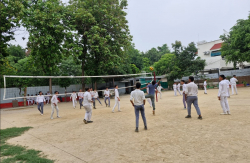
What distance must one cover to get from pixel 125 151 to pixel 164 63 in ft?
132

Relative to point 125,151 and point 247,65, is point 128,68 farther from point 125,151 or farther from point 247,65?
point 125,151

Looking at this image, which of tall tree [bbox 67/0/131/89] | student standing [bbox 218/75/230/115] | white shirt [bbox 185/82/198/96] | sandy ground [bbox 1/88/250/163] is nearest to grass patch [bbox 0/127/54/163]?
sandy ground [bbox 1/88/250/163]

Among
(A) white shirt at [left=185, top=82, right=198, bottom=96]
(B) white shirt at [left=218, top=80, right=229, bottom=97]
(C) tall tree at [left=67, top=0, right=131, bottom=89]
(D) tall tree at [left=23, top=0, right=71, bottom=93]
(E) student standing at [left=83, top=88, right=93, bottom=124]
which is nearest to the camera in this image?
(A) white shirt at [left=185, top=82, right=198, bottom=96]

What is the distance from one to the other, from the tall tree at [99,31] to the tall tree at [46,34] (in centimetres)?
170

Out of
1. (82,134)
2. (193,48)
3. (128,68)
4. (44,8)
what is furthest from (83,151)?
(193,48)

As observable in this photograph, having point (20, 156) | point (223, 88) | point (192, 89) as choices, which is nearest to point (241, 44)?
point (223, 88)

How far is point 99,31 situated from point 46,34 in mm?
6247

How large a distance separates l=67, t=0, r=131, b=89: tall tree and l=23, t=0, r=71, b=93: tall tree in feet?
5.58

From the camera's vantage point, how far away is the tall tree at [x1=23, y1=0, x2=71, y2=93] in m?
16.5

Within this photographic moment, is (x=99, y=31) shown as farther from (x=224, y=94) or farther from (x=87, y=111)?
(x=224, y=94)

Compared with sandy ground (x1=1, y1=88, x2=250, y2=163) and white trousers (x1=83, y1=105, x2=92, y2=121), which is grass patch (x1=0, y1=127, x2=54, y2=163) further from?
white trousers (x1=83, y1=105, x2=92, y2=121)

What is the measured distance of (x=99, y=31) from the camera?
2120 cm

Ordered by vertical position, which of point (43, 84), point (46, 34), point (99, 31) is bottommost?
point (43, 84)

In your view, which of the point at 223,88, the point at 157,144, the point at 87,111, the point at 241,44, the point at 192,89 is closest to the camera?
the point at 157,144
